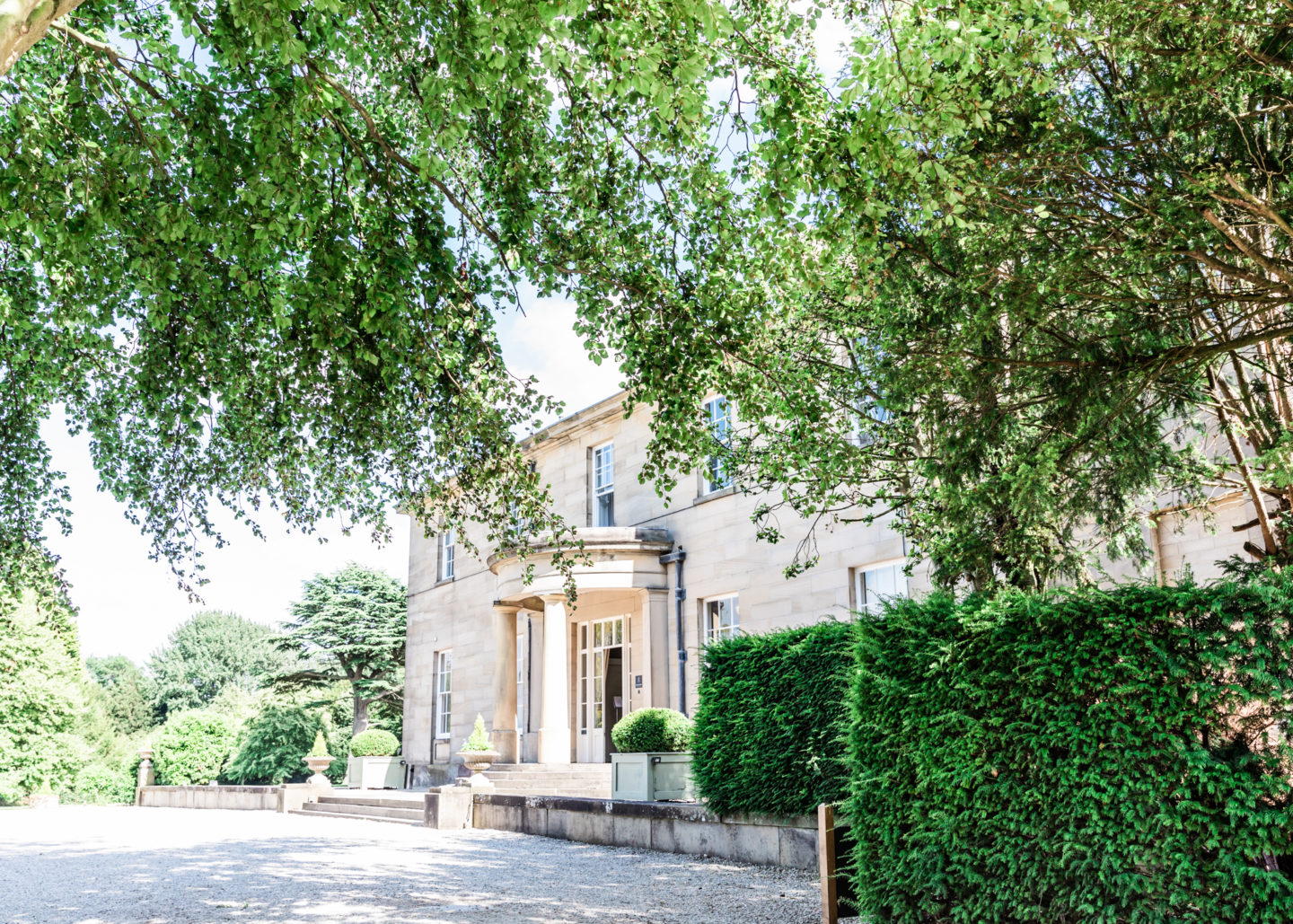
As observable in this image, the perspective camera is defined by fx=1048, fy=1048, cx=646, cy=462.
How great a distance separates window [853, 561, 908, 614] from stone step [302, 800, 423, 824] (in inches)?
345

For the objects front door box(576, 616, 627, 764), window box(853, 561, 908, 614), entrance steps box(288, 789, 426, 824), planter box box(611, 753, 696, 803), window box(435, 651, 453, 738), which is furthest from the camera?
window box(435, 651, 453, 738)

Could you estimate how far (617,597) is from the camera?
71.9 feet

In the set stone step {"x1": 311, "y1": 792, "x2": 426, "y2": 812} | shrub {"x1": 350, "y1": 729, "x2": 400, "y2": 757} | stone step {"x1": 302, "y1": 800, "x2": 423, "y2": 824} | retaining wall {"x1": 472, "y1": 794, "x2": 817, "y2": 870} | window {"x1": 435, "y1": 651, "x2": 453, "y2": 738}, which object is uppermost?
window {"x1": 435, "y1": 651, "x2": 453, "y2": 738}

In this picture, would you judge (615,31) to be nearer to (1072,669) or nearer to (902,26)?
(902,26)

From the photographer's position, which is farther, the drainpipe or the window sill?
the drainpipe

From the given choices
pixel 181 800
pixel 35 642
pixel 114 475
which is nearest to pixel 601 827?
pixel 114 475

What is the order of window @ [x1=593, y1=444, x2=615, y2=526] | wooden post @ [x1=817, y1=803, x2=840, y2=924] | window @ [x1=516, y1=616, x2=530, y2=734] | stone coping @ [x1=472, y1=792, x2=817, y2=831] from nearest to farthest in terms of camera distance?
1. wooden post @ [x1=817, y1=803, x2=840, y2=924]
2. stone coping @ [x1=472, y1=792, x2=817, y2=831]
3. window @ [x1=593, y1=444, x2=615, y2=526]
4. window @ [x1=516, y1=616, x2=530, y2=734]

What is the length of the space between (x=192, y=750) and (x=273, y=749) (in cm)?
321

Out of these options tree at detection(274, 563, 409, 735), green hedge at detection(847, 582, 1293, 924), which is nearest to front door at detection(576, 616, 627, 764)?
green hedge at detection(847, 582, 1293, 924)

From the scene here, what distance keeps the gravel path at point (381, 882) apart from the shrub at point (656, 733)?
1727 mm

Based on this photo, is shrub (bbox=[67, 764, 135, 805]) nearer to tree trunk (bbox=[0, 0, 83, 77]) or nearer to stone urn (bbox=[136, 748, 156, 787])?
stone urn (bbox=[136, 748, 156, 787])

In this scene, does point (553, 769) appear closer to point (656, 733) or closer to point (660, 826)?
point (656, 733)

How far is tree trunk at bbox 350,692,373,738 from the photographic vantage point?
3556cm

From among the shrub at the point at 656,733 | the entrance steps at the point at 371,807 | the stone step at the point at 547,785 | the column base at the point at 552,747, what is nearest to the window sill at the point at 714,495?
the shrub at the point at 656,733
